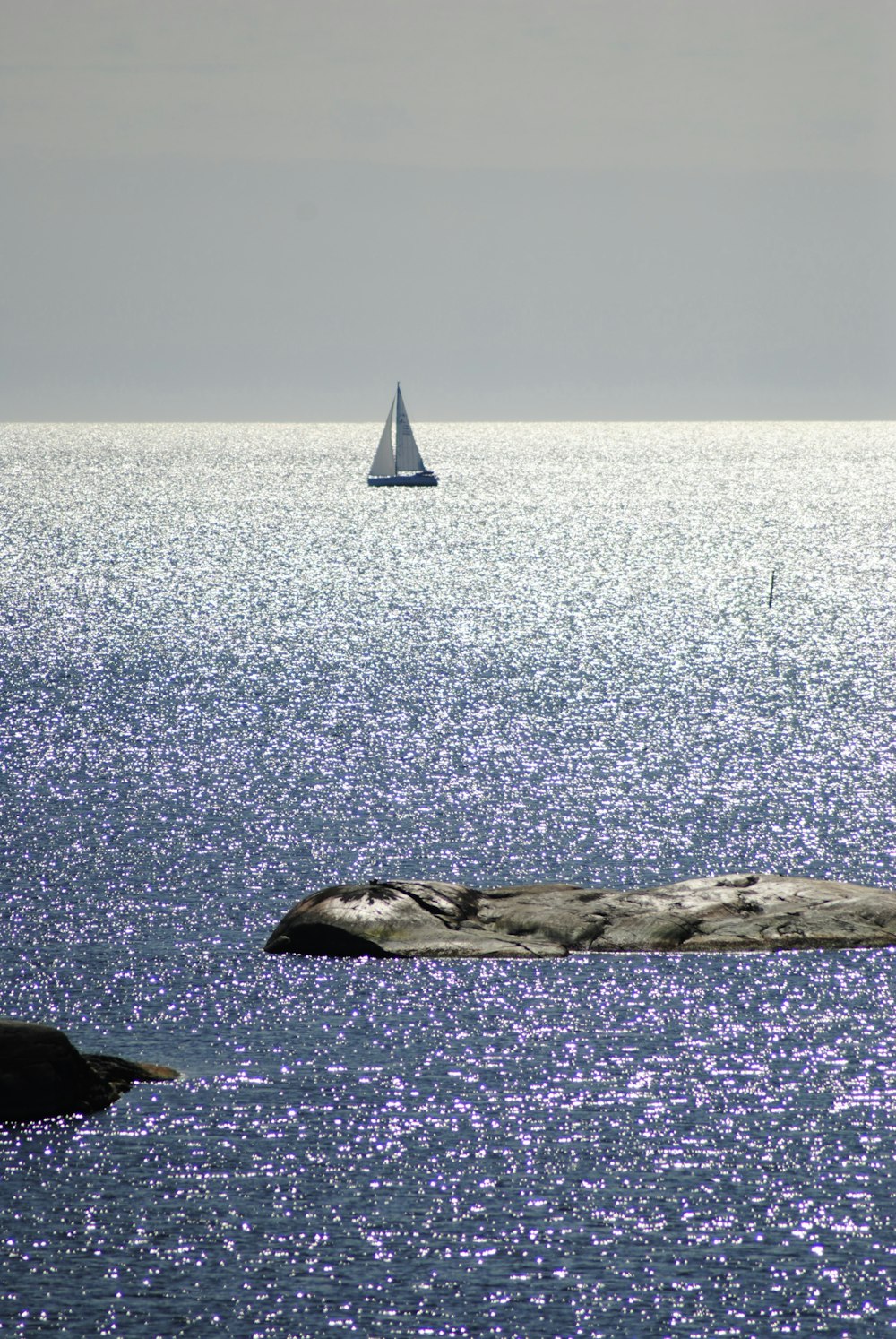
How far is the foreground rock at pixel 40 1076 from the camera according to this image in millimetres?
26766

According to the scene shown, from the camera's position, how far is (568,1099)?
27.8 metres

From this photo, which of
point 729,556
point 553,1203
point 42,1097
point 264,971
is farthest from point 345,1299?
point 729,556

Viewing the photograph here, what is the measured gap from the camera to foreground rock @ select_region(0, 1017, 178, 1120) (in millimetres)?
26766

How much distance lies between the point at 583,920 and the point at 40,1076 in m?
13.4

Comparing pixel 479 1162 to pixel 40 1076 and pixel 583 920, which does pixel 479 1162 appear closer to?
pixel 40 1076

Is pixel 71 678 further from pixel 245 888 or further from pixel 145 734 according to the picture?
pixel 245 888

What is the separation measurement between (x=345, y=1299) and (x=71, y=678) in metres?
63.2

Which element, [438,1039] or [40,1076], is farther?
[438,1039]

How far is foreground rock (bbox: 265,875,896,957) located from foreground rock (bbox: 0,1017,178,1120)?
946 centimetres

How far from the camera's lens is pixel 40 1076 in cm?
2688

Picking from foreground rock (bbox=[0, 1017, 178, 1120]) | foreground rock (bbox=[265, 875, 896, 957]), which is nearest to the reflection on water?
foreground rock (bbox=[0, 1017, 178, 1120])

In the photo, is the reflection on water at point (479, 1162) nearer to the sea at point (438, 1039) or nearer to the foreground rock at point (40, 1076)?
the sea at point (438, 1039)

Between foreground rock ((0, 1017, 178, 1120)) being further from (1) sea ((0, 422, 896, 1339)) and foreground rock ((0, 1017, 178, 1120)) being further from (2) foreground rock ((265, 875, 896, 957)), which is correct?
(2) foreground rock ((265, 875, 896, 957))

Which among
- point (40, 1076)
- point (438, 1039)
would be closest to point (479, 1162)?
point (438, 1039)
